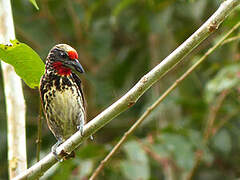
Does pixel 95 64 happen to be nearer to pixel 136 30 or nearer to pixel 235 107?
pixel 136 30

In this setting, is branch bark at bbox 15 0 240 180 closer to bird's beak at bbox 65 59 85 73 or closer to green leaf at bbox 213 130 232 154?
bird's beak at bbox 65 59 85 73

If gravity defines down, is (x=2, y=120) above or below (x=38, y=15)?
below

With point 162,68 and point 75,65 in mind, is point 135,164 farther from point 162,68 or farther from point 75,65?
point 162,68

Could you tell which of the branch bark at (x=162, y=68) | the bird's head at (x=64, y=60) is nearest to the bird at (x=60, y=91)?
the bird's head at (x=64, y=60)

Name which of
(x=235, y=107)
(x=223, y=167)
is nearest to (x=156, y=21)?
(x=235, y=107)

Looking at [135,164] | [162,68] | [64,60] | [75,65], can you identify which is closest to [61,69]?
[64,60]

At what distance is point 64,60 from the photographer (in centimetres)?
330

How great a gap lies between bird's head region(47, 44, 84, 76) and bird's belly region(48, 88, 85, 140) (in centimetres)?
14

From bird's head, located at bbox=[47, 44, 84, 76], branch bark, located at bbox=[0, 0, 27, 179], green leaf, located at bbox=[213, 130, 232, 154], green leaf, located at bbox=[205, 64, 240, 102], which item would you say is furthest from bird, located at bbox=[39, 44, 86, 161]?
green leaf, located at bbox=[213, 130, 232, 154]

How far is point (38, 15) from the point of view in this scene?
5871 mm

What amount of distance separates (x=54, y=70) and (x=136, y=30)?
2.60m

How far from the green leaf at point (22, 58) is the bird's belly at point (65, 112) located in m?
1.24

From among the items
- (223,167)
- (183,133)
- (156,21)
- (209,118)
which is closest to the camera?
(183,133)

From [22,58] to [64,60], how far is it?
121 cm
